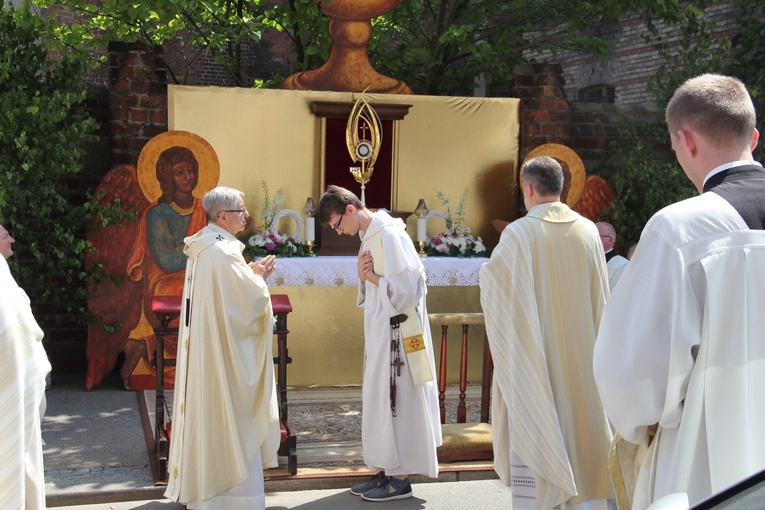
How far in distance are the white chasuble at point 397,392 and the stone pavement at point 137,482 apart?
0.27m

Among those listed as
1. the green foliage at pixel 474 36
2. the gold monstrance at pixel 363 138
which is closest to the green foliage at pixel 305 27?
the green foliage at pixel 474 36

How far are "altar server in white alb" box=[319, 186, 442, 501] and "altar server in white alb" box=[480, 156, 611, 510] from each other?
82 cm

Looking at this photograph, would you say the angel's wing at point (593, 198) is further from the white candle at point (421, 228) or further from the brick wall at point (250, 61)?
the brick wall at point (250, 61)

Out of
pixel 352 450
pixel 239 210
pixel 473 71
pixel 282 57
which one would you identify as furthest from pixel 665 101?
pixel 282 57

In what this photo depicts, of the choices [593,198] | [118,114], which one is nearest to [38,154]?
[118,114]

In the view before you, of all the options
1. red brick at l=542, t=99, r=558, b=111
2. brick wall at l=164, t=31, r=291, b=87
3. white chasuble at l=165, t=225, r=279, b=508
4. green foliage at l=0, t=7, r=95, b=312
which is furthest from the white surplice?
brick wall at l=164, t=31, r=291, b=87

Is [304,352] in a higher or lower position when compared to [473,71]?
lower

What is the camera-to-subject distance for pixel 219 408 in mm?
5012

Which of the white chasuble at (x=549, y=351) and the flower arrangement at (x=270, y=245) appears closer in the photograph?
the white chasuble at (x=549, y=351)

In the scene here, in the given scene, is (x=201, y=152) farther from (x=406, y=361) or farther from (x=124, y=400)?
(x=406, y=361)

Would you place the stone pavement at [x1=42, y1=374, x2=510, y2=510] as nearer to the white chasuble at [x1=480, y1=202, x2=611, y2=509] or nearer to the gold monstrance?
the white chasuble at [x1=480, y1=202, x2=611, y2=509]

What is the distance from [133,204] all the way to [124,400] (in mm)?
1637

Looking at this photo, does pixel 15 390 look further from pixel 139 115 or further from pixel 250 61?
pixel 250 61

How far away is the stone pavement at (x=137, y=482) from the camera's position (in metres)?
5.38
